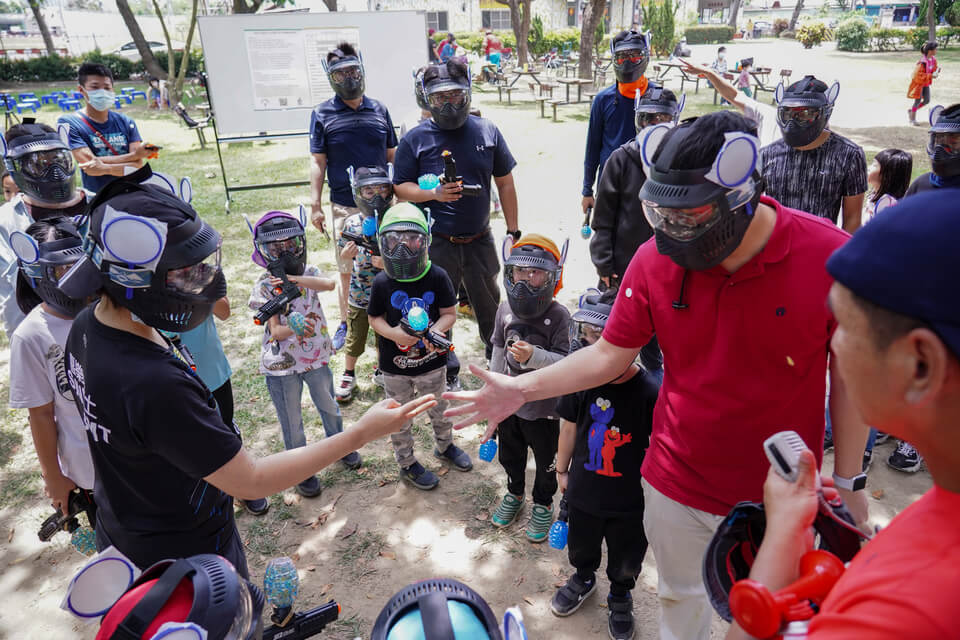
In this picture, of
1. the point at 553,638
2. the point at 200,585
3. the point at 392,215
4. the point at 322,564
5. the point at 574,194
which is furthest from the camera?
the point at 574,194

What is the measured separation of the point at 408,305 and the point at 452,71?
7.44ft

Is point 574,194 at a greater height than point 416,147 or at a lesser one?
lesser

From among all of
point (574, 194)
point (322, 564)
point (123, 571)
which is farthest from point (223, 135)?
point (123, 571)

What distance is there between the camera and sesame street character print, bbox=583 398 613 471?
128 inches

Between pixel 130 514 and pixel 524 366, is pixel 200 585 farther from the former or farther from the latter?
pixel 524 366

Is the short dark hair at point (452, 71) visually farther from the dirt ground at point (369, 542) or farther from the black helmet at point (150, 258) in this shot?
the black helmet at point (150, 258)

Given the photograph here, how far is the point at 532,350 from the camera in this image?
3.66 m

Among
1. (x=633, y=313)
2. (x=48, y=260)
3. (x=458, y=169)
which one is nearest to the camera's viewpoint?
(x=633, y=313)

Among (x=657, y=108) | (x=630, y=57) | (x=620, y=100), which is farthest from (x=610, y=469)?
(x=630, y=57)

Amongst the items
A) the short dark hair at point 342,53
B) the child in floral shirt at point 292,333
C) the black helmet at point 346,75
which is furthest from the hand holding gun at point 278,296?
the short dark hair at point 342,53

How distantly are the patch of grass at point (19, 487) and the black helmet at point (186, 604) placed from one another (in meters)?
4.12

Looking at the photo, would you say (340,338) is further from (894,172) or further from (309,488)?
(894,172)

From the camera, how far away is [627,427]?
3254 millimetres

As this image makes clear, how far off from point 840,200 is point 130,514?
5.02 m
